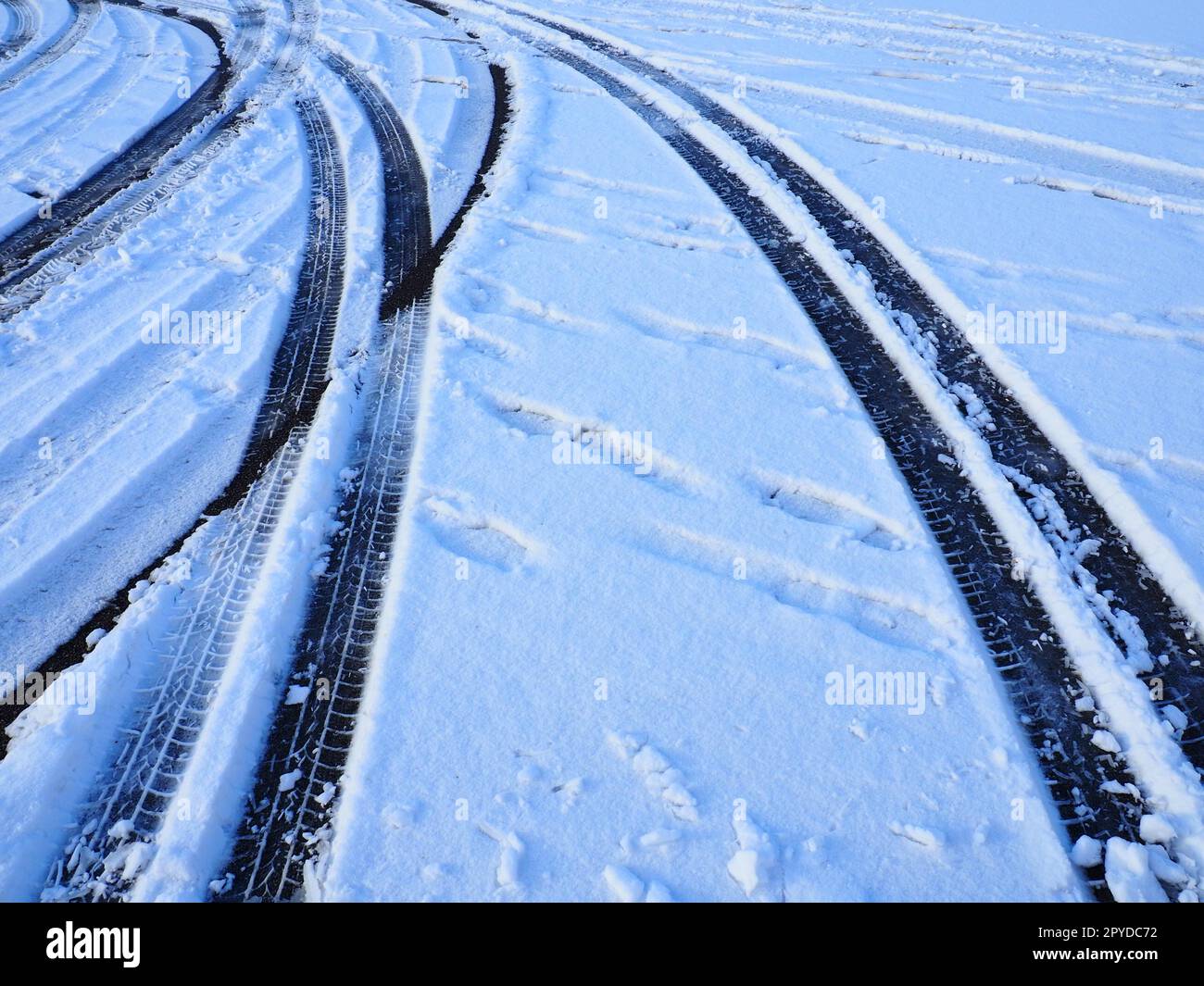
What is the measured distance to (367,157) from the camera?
262 inches

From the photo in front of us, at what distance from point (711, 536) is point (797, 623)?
536 mm

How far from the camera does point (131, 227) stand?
5.63m

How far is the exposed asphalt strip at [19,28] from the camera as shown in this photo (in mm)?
9445

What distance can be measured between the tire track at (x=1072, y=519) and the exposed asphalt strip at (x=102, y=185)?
5711 millimetres

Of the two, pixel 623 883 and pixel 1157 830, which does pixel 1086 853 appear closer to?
pixel 1157 830

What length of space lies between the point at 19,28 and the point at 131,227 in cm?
787

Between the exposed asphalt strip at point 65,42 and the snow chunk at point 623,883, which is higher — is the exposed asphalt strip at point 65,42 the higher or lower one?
the higher one

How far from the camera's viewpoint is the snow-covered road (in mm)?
2357

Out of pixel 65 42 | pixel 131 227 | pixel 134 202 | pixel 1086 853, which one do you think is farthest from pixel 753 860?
pixel 65 42

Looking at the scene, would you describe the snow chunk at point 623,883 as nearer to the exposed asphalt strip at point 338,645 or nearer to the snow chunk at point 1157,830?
the exposed asphalt strip at point 338,645

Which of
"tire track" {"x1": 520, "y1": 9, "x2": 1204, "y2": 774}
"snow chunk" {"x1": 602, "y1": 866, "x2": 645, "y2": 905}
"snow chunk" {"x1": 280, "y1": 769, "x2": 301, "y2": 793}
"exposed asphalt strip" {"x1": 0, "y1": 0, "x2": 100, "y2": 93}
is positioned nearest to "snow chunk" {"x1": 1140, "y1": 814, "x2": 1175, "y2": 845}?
"tire track" {"x1": 520, "y1": 9, "x2": 1204, "y2": 774}

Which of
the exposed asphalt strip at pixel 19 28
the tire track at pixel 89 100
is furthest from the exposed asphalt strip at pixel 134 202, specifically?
the exposed asphalt strip at pixel 19 28
